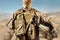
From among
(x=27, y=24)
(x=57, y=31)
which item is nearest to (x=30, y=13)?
(x=27, y=24)

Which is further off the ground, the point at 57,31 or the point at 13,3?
the point at 13,3

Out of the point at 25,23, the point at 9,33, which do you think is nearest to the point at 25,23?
the point at 25,23

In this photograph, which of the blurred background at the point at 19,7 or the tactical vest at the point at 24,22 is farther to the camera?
the blurred background at the point at 19,7

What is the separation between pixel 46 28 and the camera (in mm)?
3230

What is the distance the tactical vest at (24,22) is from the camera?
319 cm

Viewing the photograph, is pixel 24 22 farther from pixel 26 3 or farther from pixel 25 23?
pixel 26 3

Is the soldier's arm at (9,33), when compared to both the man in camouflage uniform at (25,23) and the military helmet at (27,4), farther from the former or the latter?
the military helmet at (27,4)

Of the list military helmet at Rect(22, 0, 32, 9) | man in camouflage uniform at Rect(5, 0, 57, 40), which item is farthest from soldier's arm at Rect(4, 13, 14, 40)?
military helmet at Rect(22, 0, 32, 9)

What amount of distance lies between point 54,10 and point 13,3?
426mm

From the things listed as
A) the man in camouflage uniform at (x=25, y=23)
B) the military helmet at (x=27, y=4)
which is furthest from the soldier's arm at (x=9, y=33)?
the military helmet at (x=27, y=4)

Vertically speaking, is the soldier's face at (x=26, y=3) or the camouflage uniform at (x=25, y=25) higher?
the soldier's face at (x=26, y=3)

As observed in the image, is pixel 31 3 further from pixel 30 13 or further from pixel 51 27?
pixel 51 27

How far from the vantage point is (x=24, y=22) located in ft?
10.5

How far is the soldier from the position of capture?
3184 millimetres
